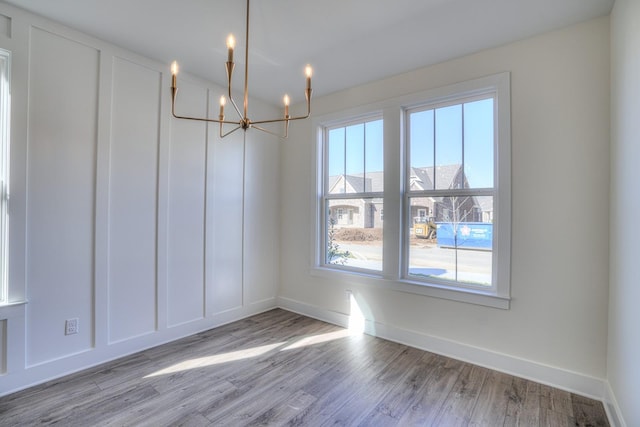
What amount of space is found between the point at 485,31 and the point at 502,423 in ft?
9.09

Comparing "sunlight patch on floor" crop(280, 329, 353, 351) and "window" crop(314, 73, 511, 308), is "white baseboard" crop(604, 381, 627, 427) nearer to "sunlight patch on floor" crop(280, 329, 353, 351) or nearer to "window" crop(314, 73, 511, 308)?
"window" crop(314, 73, 511, 308)

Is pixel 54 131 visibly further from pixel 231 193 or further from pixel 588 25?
pixel 588 25

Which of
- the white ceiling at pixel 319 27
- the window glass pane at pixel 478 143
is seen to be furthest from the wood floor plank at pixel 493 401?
the white ceiling at pixel 319 27

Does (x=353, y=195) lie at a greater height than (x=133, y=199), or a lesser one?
greater

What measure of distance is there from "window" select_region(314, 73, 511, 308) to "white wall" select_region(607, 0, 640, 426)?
0.63 meters

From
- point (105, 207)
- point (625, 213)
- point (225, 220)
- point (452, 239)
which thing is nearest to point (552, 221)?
point (625, 213)

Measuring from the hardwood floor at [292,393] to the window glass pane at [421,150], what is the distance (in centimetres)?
165

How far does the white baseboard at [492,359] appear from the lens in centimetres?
211

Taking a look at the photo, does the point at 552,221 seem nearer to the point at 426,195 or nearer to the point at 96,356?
the point at 426,195

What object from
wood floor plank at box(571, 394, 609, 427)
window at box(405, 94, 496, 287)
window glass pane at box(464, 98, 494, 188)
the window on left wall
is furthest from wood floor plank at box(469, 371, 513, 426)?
the window on left wall

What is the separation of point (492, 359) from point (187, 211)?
316cm

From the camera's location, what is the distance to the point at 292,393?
2131mm

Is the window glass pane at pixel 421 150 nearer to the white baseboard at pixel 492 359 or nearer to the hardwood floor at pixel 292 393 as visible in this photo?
the white baseboard at pixel 492 359

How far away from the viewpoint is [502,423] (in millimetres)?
1828
